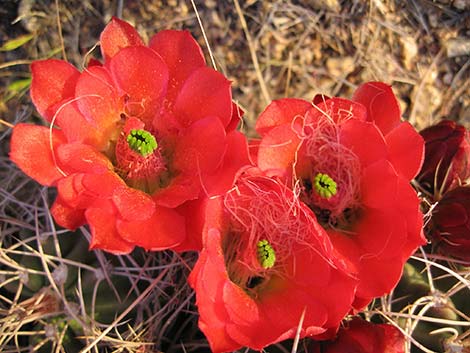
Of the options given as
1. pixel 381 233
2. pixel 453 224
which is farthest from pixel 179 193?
pixel 453 224

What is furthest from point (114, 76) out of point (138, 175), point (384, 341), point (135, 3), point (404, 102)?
point (404, 102)

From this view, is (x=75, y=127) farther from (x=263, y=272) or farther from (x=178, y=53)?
(x=263, y=272)

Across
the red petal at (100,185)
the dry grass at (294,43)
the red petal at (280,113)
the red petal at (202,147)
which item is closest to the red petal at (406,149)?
the red petal at (280,113)

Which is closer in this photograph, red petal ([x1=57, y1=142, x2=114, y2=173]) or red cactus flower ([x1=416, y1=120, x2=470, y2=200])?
red petal ([x1=57, y1=142, x2=114, y2=173])

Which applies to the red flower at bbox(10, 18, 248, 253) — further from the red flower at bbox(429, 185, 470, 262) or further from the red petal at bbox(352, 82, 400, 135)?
the red flower at bbox(429, 185, 470, 262)

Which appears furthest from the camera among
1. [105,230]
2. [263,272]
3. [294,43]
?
[294,43]

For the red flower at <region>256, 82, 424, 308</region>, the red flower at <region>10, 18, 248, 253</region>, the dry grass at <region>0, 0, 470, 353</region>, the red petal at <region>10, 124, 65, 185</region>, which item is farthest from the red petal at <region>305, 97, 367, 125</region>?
the dry grass at <region>0, 0, 470, 353</region>
